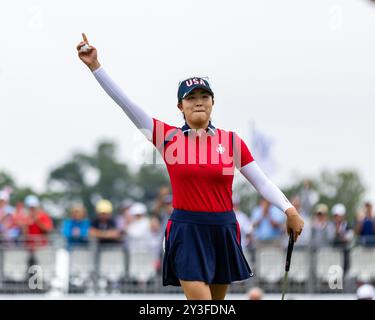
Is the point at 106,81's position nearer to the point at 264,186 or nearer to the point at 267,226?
the point at 264,186

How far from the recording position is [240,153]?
9203mm

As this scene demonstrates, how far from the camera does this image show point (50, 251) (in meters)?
19.1

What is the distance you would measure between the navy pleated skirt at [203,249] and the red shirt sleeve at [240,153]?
0.37 metres

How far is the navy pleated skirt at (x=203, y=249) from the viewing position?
8984mm

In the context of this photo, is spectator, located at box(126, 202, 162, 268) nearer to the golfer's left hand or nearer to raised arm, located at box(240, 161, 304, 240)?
raised arm, located at box(240, 161, 304, 240)

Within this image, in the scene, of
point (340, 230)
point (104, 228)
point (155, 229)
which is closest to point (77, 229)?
point (104, 228)

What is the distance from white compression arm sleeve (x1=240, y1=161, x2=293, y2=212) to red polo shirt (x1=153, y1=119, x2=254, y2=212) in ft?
0.66

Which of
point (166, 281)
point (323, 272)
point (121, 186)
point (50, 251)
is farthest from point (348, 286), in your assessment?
point (121, 186)

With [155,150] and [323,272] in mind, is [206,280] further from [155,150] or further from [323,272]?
[323,272]

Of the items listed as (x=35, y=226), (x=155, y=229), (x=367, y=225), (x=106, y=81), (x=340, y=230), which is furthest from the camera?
(x=35, y=226)

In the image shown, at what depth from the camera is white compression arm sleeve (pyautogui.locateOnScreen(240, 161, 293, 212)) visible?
9242mm

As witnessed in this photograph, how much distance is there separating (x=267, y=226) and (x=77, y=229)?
2.82 metres

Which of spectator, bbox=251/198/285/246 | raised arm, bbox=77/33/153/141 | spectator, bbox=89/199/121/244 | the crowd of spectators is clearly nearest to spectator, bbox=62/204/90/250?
the crowd of spectators

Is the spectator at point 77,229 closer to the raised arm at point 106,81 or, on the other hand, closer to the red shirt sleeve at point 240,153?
the red shirt sleeve at point 240,153
